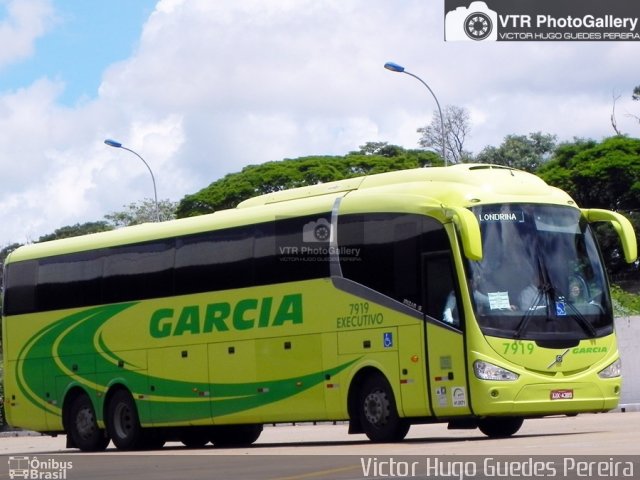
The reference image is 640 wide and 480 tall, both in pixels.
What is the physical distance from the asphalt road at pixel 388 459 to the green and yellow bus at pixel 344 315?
80 centimetres

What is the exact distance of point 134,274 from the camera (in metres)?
24.8

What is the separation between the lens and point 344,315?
825 inches

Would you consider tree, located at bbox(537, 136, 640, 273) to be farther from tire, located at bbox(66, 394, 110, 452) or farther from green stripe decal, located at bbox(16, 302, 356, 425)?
tire, located at bbox(66, 394, 110, 452)

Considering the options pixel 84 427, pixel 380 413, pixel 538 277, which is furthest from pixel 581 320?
pixel 84 427

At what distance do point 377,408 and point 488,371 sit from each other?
2.12 meters

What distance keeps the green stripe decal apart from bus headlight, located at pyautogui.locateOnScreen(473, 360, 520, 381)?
2.73 metres

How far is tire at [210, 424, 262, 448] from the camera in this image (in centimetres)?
2486

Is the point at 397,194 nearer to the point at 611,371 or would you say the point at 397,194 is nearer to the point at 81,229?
the point at 611,371

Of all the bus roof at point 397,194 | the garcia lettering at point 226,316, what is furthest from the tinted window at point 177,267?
the garcia lettering at point 226,316

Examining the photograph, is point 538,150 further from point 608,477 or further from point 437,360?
point 608,477

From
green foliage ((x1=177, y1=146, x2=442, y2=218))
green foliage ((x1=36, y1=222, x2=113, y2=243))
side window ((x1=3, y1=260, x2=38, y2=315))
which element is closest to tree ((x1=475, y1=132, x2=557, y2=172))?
green foliage ((x1=177, y1=146, x2=442, y2=218))

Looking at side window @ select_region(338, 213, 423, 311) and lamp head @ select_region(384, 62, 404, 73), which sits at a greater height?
lamp head @ select_region(384, 62, 404, 73)

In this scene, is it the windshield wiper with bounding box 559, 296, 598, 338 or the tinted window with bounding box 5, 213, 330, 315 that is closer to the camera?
the windshield wiper with bounding box 559, 296, 598, 338

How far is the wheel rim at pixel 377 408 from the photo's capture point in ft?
66.5
